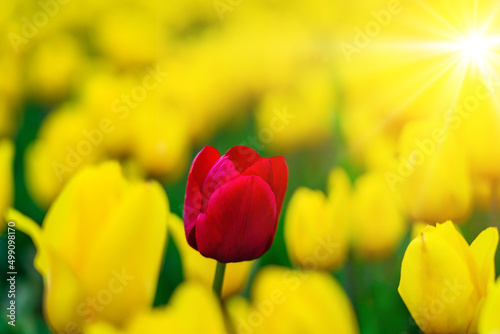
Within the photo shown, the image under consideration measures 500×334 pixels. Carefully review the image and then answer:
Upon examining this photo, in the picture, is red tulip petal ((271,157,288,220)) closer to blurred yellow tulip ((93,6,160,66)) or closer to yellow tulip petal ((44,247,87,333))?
yellow tulip petal ((44,247,87,333))

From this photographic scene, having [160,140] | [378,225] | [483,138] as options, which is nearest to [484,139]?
[483,138]

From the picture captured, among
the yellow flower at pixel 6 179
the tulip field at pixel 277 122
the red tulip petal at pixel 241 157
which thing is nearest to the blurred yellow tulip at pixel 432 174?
the tulip field at pixel 277 122

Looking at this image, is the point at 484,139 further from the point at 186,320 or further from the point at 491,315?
the point at 186,320

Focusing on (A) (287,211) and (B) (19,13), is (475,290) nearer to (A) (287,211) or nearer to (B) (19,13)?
(A) (287,211)

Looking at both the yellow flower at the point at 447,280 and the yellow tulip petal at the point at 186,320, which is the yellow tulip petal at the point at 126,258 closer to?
the yellow tulip petal at the point at 186,320

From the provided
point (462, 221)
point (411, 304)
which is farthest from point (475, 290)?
point (462, 221)

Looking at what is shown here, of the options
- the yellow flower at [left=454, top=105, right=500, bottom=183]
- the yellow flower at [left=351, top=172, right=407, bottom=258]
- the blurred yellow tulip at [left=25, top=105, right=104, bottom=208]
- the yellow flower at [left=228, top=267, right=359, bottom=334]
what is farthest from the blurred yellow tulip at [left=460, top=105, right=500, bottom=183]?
the blurred yellow tulip at [left=25, top=105, right=104, bottom=208]
